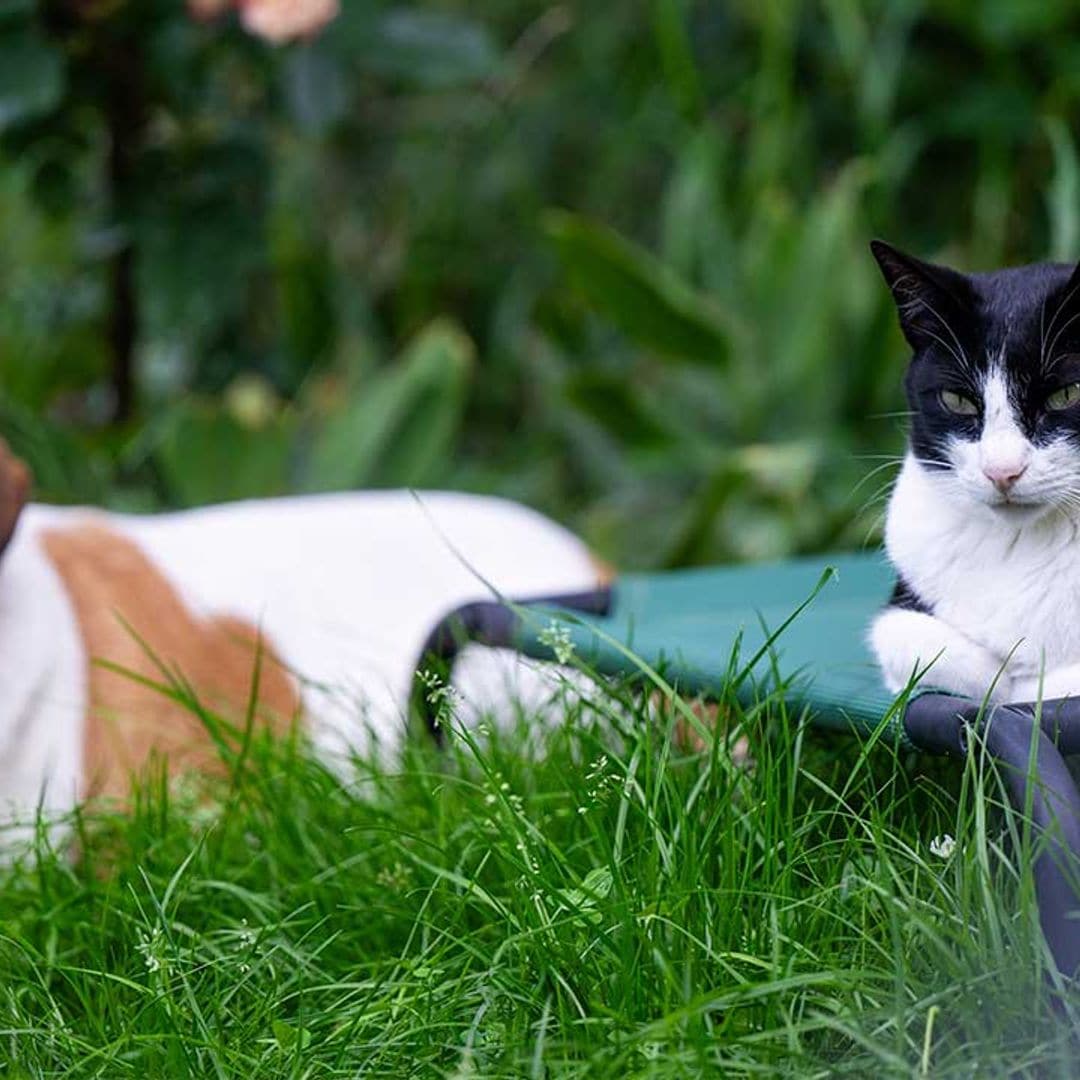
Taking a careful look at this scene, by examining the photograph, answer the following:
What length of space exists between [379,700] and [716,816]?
1.14 m

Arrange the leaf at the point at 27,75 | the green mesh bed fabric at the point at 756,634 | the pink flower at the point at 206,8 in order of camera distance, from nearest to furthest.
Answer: the green mesh bed fabric at the point at 756,634 < the leaf at the point at 27,75 < the pink flower at the point at 206,8

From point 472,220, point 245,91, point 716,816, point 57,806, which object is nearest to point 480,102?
point 472,220

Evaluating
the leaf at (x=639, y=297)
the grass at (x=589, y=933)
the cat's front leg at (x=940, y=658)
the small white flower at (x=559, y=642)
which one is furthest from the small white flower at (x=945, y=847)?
the leaf at (x=639, y=297)

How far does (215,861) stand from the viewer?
1.95 metres

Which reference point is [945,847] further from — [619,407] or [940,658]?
[619,407]

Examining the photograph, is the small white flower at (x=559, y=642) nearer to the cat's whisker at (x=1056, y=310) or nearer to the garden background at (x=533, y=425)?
the garden background at (x=533, y=425)

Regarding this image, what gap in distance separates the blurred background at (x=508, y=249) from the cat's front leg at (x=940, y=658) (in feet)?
5.72

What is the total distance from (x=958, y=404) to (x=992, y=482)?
98mm

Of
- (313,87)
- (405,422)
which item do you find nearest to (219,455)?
(405,422)

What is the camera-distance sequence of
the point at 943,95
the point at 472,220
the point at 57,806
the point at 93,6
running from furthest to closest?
the point at 472,220
the point at 943,95
the point at 93,6
the point at 57,806

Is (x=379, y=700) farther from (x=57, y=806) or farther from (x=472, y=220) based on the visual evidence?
(x=472, y=220)

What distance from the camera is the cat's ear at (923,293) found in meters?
1.51

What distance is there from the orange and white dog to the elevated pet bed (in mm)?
127

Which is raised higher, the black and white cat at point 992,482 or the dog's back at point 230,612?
the black and white cat at point 992,482
